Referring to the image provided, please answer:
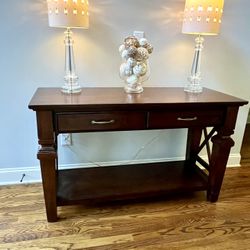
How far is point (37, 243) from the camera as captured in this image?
1356 millimetres

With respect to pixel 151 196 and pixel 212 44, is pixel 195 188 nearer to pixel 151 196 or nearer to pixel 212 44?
pixel 151 196

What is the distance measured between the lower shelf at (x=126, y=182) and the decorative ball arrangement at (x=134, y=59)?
650 millimetres

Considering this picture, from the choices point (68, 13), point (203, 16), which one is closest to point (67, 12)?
point (68, 13)

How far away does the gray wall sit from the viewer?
5.32 ft

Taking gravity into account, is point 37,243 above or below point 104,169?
below

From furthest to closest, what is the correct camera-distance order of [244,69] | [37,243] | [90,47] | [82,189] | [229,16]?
[244,69] → [229,16] → [90,47] → [82,189] → [37,243]

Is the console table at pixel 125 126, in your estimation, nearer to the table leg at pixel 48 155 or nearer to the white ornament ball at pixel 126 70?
the table leg at pixel 48 155

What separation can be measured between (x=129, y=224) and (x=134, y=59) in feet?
3.47

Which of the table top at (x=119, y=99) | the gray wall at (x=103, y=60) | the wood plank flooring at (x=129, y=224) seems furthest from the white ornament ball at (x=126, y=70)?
the wood plank flooring at (x=129, y=224)

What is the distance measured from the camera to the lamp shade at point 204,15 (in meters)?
1.48

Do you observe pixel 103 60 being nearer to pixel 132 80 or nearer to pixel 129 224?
pixel 132 80

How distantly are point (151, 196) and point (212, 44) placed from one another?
50.0 inches

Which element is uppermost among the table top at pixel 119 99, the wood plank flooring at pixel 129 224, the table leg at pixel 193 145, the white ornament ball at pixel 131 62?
the white ornament ball at pixel 131 62

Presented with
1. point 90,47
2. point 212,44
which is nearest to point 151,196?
point 90,47
